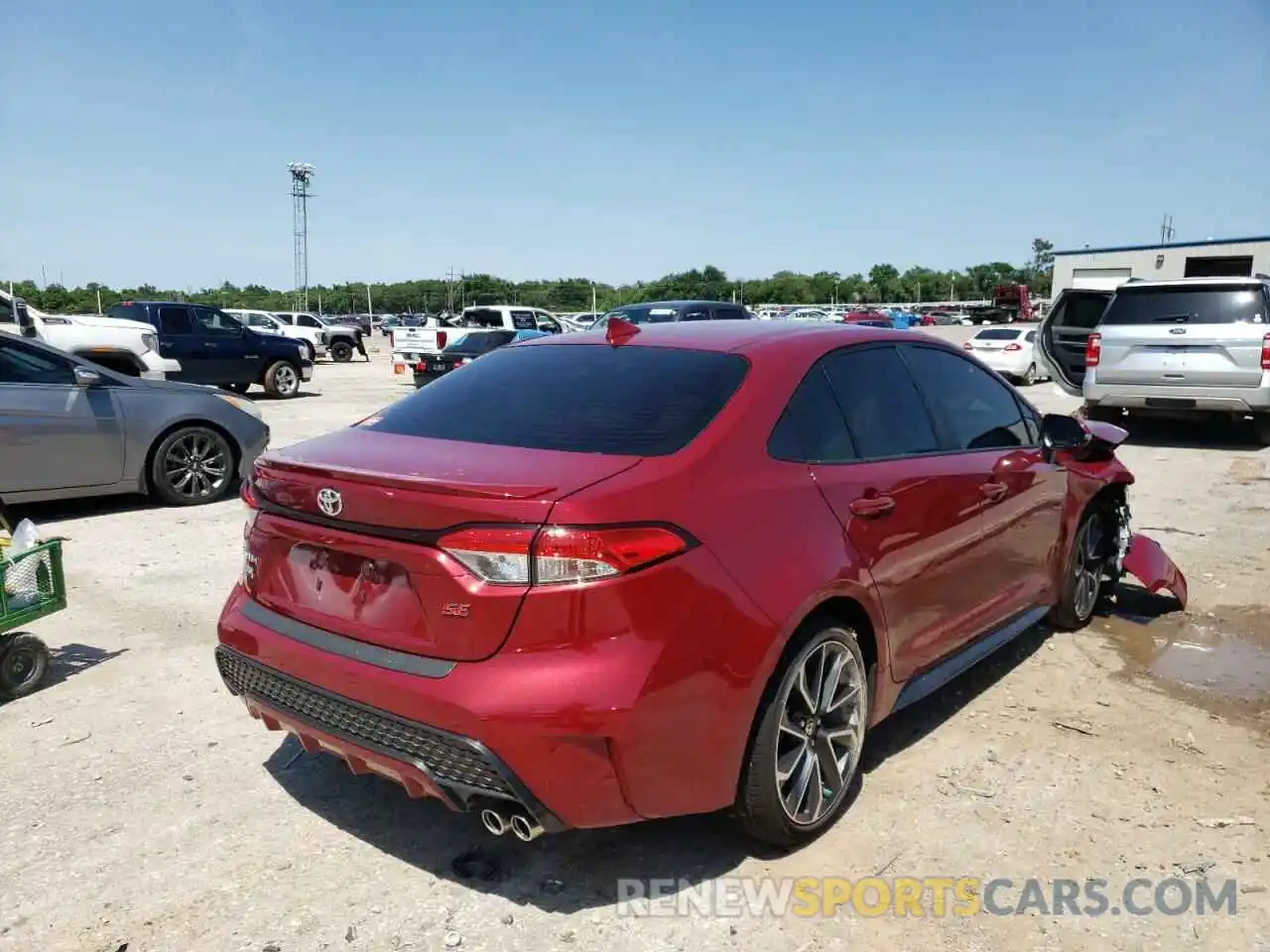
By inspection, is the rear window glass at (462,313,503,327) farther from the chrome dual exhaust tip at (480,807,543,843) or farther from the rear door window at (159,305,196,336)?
the chrome dual exhaust tip at (480,807,543,843)

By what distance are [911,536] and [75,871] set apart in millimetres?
2845

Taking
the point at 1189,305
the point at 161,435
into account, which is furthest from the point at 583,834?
the point at 1189,305

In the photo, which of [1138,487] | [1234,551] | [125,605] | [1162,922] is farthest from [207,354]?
[1162,922]

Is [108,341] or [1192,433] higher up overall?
[108,341]

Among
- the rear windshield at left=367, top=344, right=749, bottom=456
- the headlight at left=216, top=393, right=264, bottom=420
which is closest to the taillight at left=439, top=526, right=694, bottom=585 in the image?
the rear windshield at left=367, top=344, right=749, bottom=456

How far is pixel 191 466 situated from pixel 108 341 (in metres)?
6.73

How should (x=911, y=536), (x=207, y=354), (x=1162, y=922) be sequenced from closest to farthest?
(x=1162, y=922)
(x=911, y=536)
(x=207, y=354)

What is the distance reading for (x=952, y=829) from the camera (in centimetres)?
317

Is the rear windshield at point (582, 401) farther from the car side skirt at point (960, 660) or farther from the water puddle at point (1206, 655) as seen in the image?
the water puddle at point (1206, 655)

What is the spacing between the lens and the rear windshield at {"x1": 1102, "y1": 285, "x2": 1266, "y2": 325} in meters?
10.4

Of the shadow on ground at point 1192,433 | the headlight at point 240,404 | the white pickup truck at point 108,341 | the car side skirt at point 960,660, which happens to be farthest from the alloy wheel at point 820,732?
the white pickup truck at point 108,341

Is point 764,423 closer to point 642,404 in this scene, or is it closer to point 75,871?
point 642,404

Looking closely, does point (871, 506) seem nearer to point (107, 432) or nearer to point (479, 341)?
point (107, 432)

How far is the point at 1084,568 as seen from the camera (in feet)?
16.8
